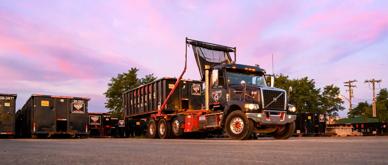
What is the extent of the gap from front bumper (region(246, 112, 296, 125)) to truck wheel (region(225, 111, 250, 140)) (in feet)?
0.89

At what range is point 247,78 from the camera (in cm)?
1784

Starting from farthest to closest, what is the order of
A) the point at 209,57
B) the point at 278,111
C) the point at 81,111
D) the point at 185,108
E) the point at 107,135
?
1. the point at 107,135
2. the point at 81,111
3. the point at 185,108
4. the point at 209,57
5. the point at 278,111

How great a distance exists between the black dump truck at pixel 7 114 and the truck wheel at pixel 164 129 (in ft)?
28.0

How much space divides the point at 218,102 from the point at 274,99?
2140mm

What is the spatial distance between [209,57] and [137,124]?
925 cm

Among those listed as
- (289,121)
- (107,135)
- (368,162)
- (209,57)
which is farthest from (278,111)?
(107,135)

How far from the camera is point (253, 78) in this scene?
17969 mm

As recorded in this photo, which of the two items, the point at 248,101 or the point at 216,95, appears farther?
the point at 216,95

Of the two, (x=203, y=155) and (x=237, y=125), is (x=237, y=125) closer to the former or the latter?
(x=237, y=125)

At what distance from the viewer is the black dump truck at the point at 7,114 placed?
79.9ft

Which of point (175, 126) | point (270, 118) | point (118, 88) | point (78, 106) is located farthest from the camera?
point (118, 88)

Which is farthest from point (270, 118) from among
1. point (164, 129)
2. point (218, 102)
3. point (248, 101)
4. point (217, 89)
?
point (164, 129)

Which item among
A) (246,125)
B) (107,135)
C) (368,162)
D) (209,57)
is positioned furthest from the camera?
(107,135)

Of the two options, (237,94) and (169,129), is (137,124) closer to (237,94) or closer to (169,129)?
(169,129)
